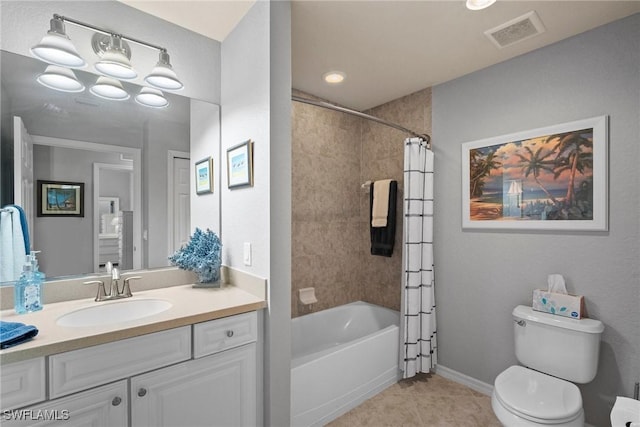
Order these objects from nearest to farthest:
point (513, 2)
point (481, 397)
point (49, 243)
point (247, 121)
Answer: point (49, 243) < point (513, 2) < point (247, 121) < point (481, 397)

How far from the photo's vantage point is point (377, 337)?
230 centimetres

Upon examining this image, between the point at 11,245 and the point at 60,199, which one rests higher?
the point at 60,199

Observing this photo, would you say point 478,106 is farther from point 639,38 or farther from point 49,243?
point 49,243

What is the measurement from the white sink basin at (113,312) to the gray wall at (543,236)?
2163 millimetres

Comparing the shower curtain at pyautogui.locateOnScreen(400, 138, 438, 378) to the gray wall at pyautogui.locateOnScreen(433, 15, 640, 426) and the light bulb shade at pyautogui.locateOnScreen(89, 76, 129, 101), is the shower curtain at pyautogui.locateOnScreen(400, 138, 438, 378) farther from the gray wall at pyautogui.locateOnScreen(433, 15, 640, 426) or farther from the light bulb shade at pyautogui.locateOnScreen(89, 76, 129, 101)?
the light bulb shade at pyautogui.locateOnScreen(89, 76, 129, 101)

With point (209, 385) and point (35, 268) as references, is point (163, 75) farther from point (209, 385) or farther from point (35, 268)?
point (209, 385)

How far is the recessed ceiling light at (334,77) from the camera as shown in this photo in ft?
7.82

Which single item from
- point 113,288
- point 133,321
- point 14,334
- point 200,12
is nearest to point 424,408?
point 133,321

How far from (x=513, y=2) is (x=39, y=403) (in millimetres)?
2691

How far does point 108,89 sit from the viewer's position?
5.33 feet

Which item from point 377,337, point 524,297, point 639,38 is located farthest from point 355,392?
point 639,38

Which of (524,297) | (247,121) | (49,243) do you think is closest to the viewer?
(49,243)

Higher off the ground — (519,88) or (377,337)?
(519,88)

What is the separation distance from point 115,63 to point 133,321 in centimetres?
126
